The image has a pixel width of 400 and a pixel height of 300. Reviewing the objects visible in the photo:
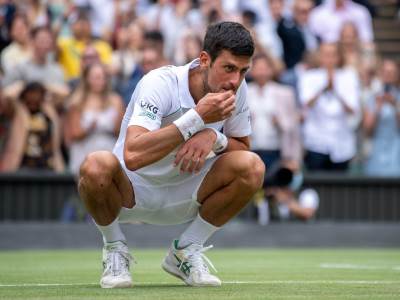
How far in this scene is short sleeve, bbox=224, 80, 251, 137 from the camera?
24.4ft

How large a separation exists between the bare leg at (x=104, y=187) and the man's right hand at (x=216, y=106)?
665 mm

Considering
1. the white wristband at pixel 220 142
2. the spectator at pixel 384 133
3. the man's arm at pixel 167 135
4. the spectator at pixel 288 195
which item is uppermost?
the man's arm at pixel 167 135

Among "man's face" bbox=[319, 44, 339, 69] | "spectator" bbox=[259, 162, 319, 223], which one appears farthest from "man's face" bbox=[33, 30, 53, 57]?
"man's face" bbox=[319, 44, 339, 69]

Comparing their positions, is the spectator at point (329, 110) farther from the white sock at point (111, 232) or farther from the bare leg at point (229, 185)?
the white sock at point (111, 232)

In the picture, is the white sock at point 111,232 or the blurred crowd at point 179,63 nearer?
the white sock at point 111,232

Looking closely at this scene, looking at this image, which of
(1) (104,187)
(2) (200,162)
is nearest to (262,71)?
(2) (200,162)

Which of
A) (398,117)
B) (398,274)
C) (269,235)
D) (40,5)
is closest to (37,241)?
(269,235)

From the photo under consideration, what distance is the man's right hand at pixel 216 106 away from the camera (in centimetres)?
686

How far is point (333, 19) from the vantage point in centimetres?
1722

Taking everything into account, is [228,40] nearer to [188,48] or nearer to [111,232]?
[111,232]

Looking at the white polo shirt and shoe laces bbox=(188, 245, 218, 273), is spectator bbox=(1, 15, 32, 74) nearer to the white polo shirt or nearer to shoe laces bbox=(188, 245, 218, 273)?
the white polo shirt

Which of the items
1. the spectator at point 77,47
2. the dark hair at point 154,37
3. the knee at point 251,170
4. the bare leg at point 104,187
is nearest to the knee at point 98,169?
the bare leg at point 104,187

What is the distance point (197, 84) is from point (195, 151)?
20.1 inches

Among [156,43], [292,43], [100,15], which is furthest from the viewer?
[100,15]
